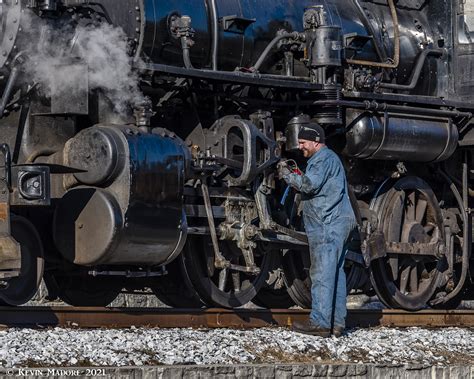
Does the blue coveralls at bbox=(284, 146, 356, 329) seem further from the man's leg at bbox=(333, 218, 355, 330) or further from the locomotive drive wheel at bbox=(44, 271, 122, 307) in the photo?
the locomotive drive wheel at bbox=(44, 271, 122, 307)

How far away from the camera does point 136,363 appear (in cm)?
680

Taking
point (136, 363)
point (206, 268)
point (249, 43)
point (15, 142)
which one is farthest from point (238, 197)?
point (136, 363)

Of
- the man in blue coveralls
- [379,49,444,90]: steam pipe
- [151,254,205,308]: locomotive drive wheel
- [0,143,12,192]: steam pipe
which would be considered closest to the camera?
[0,143,12,192]: steam pipe

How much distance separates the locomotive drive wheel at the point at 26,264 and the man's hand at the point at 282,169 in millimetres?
2036

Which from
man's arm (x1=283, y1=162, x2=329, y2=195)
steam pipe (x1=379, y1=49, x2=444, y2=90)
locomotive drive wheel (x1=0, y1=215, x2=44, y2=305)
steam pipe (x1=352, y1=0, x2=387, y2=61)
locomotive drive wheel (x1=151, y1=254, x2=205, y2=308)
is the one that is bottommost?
locomotive drive wheel (x1=151, y1=254, x2=205, y2=308)

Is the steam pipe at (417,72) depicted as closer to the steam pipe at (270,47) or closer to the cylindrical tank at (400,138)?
the cylindrical tank at (400,138)

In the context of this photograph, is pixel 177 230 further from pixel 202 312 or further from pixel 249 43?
pixel 249 43

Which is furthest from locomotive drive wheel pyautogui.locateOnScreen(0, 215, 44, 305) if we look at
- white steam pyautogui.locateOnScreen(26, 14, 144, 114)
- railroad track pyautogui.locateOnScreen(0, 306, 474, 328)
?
white steam pyautogui.locateOnScreen(26, 14, 144, 114)

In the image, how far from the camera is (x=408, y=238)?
36.0 feet

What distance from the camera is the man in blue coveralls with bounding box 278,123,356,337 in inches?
352

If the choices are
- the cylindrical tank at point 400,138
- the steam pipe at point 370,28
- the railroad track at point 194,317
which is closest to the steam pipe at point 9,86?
the railroad track at point 194,317

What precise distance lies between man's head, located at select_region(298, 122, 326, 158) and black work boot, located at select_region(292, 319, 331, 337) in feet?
4.21

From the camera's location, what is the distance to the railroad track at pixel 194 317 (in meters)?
8.03

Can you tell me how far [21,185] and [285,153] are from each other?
111 inches
